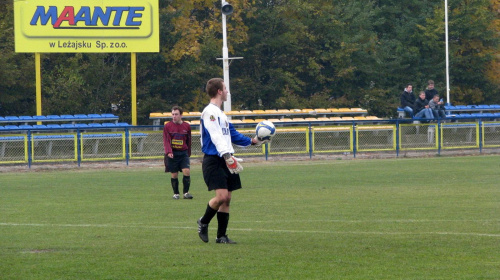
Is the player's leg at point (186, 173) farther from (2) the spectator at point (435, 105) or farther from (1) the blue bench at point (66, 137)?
(2) the spectator at point (435, 105)

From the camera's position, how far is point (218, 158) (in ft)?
31.7

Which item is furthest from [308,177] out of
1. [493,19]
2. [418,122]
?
[493,19]

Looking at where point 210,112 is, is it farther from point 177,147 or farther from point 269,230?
point 177,147

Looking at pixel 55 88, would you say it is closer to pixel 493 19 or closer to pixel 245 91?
pixel 245 91

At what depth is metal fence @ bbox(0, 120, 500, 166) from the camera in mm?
28203

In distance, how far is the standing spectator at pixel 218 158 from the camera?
941 centimetres

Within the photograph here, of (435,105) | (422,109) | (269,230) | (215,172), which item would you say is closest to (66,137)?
(422,109)

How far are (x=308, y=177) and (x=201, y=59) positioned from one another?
20.8m

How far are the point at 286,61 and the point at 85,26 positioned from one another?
14812mm

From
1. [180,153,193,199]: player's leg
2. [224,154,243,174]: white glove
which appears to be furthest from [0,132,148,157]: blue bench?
[224,154,243,174]: white glove

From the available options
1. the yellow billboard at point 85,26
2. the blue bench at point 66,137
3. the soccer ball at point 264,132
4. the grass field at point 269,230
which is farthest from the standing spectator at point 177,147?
the yellow billboard at point 85,26

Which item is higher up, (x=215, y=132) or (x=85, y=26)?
(x=85, y=26)

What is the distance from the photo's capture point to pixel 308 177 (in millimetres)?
21953

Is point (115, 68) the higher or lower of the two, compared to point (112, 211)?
higher
